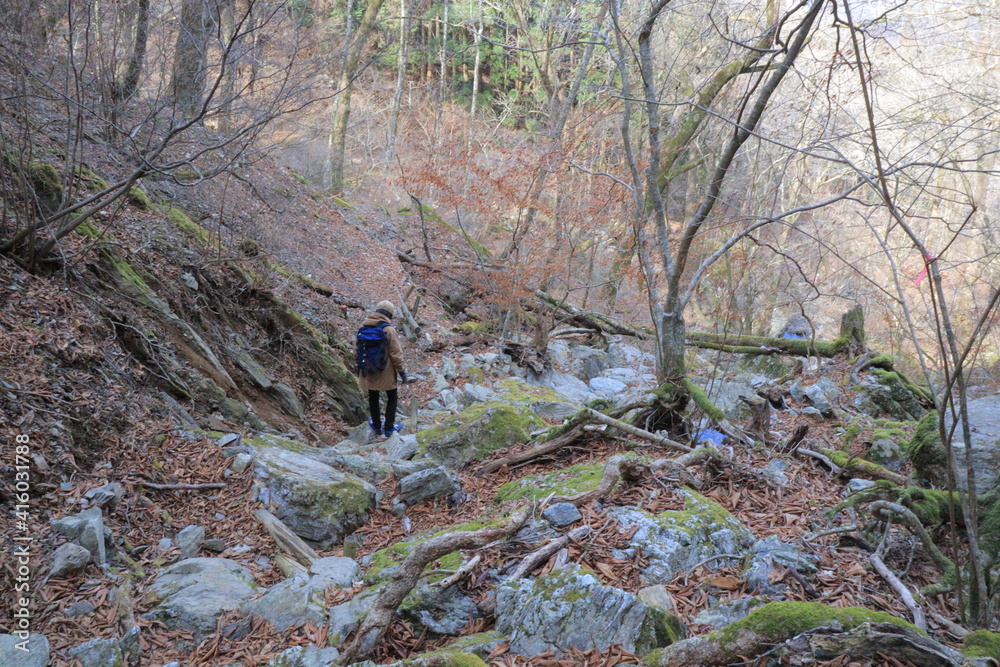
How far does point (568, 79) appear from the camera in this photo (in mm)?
15375

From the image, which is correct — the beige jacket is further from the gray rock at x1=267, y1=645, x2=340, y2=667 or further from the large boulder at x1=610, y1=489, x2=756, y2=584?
the gray rock at x1=267, y1=645, x2=340, y2=667

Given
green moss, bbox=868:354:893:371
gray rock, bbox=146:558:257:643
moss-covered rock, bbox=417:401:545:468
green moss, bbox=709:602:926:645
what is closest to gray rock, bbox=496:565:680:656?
green moss, bbox=709:602:926:645

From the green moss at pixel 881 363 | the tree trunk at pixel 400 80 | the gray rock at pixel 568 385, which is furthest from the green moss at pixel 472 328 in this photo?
the tree trunk at pixel 400 80

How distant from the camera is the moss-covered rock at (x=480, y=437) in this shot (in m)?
5.82

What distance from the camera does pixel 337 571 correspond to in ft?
12.9

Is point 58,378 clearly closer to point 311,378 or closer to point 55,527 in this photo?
point 55,527

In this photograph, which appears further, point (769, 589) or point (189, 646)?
point (189, 646)

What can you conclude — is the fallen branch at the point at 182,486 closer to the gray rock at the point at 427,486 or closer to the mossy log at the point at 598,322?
the gray rock at the point at 427,486

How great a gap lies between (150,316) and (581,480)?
4506mm

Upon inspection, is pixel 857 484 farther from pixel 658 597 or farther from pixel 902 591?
pixel 658 597

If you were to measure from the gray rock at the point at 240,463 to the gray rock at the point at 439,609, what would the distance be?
245 centimetres

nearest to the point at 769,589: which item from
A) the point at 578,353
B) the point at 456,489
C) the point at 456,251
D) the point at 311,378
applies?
the point at 456,489

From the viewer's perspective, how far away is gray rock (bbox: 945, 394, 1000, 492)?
3546mm

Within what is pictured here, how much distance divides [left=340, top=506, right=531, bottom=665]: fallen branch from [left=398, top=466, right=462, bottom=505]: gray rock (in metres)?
1.64
